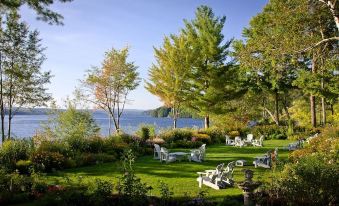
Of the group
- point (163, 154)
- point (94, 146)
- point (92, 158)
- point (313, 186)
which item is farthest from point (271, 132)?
point (313, 186)

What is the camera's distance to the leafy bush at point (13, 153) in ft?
45.8

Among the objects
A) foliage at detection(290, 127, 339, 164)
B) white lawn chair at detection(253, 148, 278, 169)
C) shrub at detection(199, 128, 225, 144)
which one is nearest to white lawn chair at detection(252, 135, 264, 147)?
shrub at detection(199, 128, 225, 144)

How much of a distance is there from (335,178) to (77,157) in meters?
10.9

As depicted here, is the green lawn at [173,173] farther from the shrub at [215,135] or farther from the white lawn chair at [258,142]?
the shrub at [215,135]

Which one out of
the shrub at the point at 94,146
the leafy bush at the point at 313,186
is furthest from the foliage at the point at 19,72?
the leafy bush at the point at 313,186

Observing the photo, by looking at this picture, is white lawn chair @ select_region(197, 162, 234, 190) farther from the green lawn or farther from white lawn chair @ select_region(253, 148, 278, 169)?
white lawn chair @ select_region(253, 148, 278, 169)

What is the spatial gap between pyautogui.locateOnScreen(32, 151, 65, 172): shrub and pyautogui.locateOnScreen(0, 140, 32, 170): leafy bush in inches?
18.5

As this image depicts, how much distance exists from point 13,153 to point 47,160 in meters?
1.29

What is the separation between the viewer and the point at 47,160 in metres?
14.8

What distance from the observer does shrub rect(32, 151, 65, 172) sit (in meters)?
14.4

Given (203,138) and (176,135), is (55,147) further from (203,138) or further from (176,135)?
(203,138)

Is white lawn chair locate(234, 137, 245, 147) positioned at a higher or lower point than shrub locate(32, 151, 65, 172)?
higher

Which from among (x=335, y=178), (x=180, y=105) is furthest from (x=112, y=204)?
(x=180, y=105)

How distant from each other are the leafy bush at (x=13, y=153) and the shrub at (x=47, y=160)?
18.5 inches
